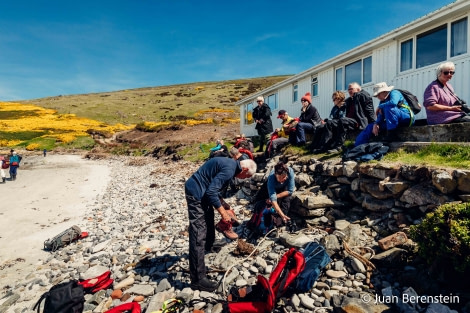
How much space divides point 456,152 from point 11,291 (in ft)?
32.7

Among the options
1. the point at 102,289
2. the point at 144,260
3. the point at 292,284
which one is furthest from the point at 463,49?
the point at 102,289

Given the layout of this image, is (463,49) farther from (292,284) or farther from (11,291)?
(11,291)

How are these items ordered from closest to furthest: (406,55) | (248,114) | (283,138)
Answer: (406,55) < (283,138) < (248,114)

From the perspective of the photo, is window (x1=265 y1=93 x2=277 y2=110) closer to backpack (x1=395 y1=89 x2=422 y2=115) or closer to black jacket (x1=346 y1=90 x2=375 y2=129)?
black jacket (x1=346 y1=90 x2=375 y2=129)

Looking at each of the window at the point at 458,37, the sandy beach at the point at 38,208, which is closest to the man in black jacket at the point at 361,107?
the window at the point at 458,37

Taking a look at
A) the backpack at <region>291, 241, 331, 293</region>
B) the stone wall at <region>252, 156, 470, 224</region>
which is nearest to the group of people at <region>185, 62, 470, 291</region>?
the stone wall at <region>252, 156, 470, 224</region>

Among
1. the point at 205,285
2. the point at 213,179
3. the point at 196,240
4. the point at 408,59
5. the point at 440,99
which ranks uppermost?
the point at 408,59

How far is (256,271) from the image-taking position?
515cm

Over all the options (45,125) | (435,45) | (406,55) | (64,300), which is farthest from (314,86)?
(45,125)

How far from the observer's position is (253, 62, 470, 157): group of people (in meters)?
6.62

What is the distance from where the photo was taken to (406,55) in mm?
11250

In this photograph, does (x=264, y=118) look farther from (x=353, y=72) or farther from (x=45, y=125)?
(x=45, y=125)

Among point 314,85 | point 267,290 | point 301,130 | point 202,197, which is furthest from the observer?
point 314,85

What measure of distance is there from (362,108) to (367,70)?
536 cm
